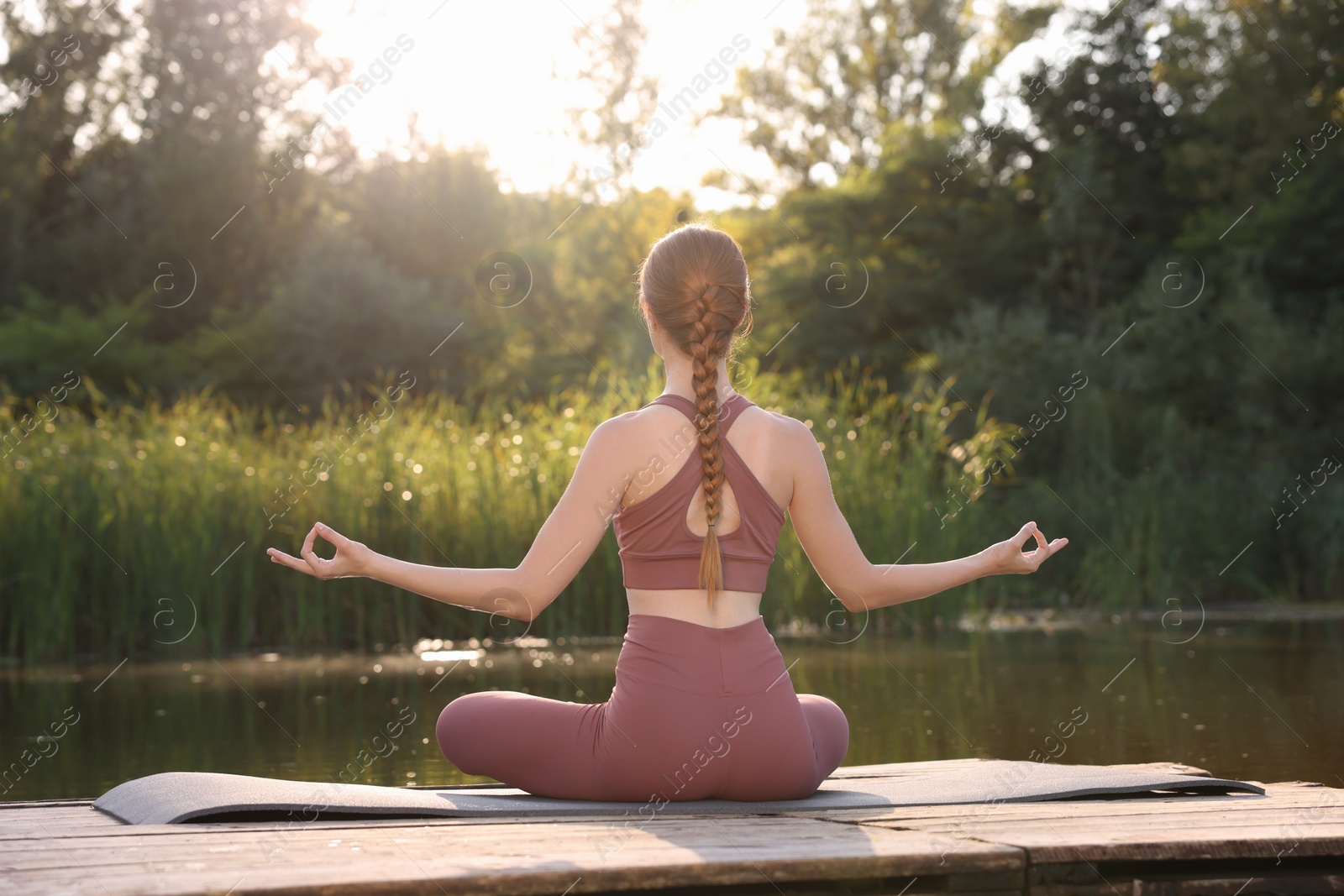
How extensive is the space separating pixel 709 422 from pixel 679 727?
22.1 inches

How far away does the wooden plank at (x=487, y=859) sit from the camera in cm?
186

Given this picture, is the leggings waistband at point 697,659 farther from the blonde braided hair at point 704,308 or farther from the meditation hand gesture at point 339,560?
the meditation hand gesture at point 339,560

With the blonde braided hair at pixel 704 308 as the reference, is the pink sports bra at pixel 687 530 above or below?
Answer: below

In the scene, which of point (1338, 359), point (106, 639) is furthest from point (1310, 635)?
point (1338, 359)

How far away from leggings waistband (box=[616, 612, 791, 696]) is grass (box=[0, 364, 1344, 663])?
5.43 metres

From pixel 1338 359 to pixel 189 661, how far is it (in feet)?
44.2

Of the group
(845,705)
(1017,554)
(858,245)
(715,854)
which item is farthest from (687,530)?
(858,245)

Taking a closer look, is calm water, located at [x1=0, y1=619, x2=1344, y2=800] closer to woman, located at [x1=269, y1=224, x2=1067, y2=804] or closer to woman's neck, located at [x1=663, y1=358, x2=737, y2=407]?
woman, located at [x1=269, y1=224, x2=1067, y2=804]

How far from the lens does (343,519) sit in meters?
8.59

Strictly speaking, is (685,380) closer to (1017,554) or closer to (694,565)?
(694,565)

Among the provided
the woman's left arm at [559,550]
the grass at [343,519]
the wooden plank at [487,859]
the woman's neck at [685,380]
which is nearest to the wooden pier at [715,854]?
the wooden plank at [487,859]

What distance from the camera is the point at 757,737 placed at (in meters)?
2.61

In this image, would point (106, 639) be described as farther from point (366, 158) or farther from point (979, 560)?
point (366, 158)

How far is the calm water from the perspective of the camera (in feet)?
13.8
